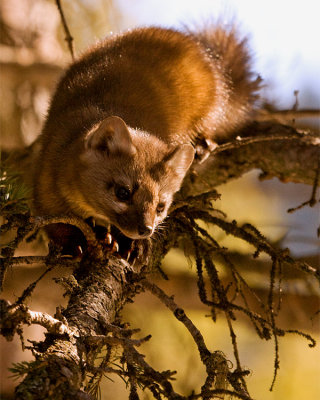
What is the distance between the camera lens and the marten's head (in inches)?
116

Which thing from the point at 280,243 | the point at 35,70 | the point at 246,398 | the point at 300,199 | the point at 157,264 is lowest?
the point at 246,398

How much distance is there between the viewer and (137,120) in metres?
3.68

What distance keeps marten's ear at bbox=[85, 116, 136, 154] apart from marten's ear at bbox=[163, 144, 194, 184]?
0.24 metres

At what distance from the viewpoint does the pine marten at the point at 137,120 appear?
3066mm

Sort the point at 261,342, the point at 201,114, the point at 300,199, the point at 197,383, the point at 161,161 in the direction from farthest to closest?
1. the point at 300,199
2. the point at 261,342
3. the point at 197,383
4. the point at 201,114
5. the point at 161,161

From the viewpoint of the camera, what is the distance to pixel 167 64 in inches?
163

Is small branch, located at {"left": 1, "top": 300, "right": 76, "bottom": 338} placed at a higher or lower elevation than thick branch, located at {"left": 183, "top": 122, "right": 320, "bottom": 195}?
lower

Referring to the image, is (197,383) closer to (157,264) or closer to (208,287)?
(208,287)

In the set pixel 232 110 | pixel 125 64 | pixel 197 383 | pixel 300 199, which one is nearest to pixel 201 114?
pixel 232 110

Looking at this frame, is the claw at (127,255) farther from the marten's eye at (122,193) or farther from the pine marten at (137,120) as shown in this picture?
the marten's eye at (122,193)

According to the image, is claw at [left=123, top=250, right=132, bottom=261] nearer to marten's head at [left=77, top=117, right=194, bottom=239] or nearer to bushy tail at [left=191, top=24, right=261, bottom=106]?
marten's head at [left=77, top=117, right=194, bottom=239]

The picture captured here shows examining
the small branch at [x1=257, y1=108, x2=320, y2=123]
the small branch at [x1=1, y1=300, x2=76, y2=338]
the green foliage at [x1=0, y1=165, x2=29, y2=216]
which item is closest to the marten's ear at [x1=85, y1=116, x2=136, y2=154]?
the green foliage at [x1=0, y1=165, x2=29, y2=216]

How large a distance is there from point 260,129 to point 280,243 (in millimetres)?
980

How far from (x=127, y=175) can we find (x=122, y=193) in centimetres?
11
